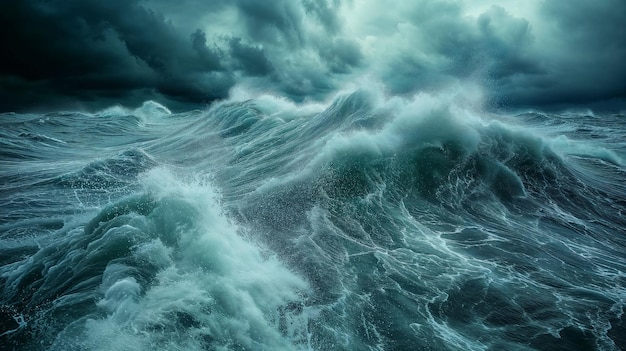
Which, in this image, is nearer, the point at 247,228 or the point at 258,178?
the point at 247,228

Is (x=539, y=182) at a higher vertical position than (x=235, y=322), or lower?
higher

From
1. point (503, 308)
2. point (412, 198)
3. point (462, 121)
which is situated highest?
point (462, 121)

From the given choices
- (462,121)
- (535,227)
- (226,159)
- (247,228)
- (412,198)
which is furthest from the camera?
(226,159)

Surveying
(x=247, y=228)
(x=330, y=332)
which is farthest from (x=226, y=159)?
(x=330, y=332)

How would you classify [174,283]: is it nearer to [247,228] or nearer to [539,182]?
[247,228]

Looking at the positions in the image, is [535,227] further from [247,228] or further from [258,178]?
[258,178]

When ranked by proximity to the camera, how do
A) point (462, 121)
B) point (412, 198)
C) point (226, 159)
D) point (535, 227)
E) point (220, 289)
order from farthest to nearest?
point (226, 159) → point (462, 121) → point (412, 198) → point (535, 227) → point (220, 289)

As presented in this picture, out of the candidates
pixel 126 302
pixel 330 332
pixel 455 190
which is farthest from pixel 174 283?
pixel 455 190
